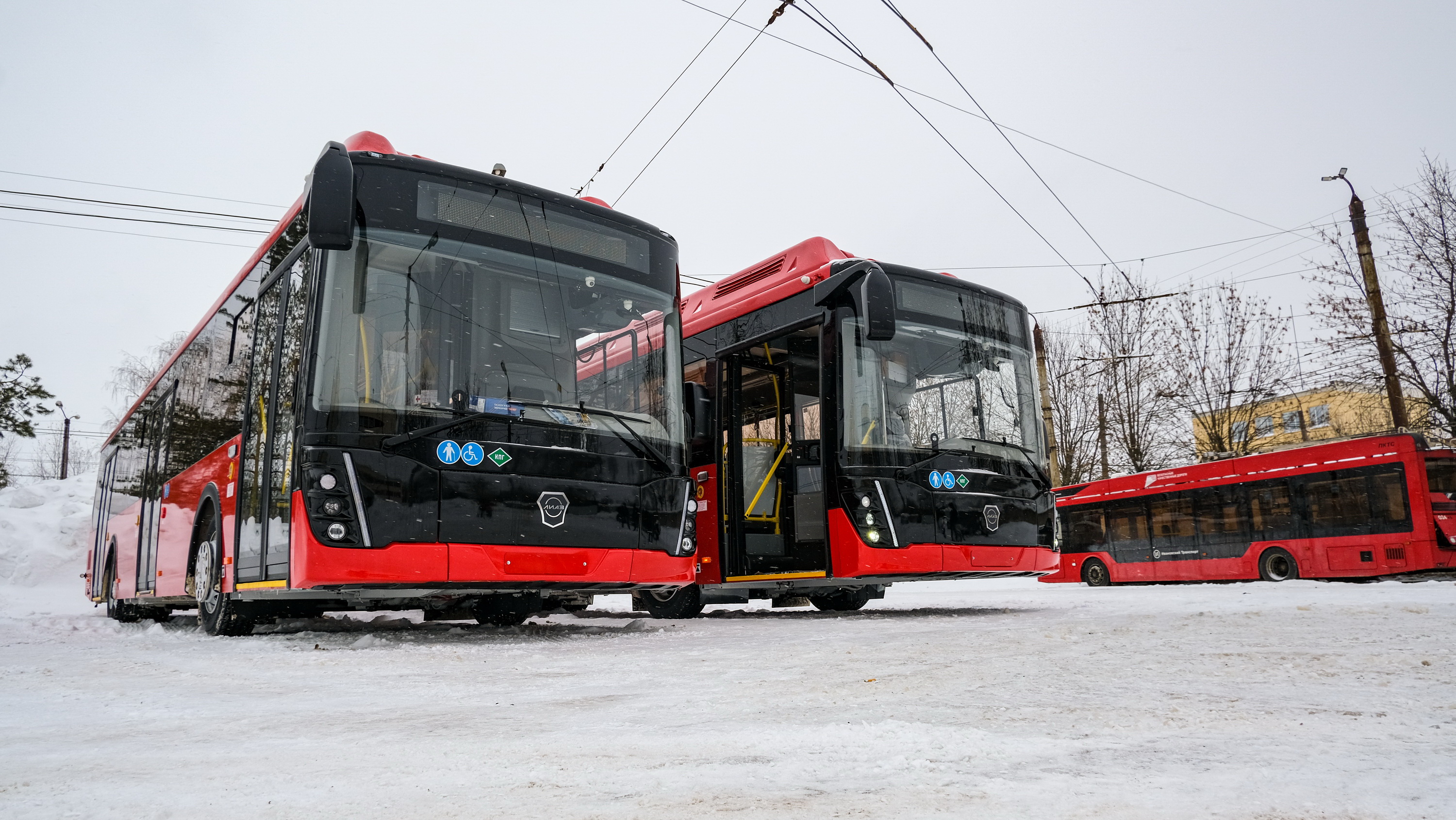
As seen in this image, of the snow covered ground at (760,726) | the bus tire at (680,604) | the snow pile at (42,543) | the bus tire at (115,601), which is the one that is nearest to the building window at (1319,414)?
the bus tire at (680,604)

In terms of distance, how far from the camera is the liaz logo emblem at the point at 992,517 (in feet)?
31.9

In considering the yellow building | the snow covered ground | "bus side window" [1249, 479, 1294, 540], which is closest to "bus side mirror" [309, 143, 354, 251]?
the snow covered ground

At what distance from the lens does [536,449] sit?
700cm

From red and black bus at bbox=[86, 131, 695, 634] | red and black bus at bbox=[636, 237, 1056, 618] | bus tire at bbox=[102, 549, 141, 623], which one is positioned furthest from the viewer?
bus tire at bbox=[102, 549, 141, 623]

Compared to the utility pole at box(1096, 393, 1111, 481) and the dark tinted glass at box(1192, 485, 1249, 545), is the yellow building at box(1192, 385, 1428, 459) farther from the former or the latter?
the dark tinted glass at box(1192, 485, 1249, 545)

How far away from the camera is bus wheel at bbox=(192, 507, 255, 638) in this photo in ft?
27.2

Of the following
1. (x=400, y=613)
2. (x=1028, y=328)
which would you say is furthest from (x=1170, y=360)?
(x=400, y=613)

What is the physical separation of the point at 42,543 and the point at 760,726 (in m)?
31.1

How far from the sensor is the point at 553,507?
7.03 meters

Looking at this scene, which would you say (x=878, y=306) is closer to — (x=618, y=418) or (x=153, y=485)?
(x=618, y=418)

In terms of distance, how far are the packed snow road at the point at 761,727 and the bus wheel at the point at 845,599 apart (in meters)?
5.07

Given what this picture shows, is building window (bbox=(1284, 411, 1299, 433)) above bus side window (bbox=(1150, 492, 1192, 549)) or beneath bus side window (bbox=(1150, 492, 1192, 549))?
above

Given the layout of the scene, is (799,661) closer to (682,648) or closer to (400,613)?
(682,648)

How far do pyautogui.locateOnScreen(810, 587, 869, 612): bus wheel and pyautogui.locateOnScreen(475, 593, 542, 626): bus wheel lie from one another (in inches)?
150
